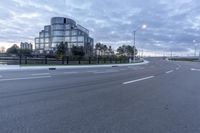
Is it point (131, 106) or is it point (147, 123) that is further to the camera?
point (131, 106)

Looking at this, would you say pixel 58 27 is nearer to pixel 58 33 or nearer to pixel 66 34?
pixel 58 33

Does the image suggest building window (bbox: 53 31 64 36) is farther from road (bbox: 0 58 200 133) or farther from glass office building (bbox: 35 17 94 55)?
road (bbox: 0 58 200 133)

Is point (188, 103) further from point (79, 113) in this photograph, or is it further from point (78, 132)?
point (78, 132)

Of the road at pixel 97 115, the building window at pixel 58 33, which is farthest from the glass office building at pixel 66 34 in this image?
the road at pixel 97 115

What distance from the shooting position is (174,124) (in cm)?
366

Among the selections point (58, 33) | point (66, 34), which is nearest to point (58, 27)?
point (58, 33)

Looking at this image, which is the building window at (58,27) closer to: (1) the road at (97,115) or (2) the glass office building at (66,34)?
(2) the glass office building at (66,34)

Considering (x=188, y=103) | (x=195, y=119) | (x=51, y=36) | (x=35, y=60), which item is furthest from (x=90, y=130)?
(x=51, y=36)

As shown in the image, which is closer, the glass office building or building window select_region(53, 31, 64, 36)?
the glass office building

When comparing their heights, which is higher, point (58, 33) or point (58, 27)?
point (58, 27)

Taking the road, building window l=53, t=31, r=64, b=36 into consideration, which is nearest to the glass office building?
building window l=53, t=31, r=64, b=36

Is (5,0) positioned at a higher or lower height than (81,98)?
higher

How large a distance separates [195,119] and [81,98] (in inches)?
126

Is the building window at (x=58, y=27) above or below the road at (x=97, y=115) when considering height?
above
